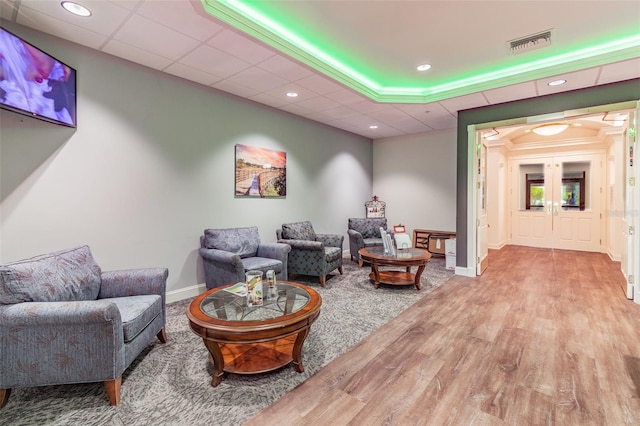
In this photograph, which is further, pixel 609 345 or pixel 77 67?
pixel 77 67

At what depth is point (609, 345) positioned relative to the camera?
262cm

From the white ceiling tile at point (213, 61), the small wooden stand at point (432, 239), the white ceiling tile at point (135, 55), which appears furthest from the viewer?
the small wooden stand at point (432, 239)

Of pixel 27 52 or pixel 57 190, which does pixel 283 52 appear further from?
pixel 57 190

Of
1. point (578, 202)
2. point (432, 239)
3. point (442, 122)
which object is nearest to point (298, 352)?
point (432, 239)

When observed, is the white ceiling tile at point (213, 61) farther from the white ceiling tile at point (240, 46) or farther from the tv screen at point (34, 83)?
the tv screen at point (34, 83)

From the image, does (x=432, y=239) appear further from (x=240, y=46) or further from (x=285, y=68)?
(x=240, y=46)

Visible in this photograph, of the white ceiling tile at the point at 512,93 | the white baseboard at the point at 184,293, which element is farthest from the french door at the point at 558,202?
the white baseboard at the point at 184,293

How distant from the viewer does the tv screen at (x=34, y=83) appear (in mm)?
2141

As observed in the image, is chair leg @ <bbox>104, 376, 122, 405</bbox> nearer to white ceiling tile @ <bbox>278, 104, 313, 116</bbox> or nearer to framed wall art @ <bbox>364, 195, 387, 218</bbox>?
white ceiling tile @ <bbox>278, 104, 313, 116</bbox>

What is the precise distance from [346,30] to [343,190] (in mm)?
3750

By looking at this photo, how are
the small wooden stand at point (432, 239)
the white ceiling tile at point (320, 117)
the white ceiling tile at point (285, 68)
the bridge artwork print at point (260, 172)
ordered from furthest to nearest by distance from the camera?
the small wooden stand at point (432, 239), the white ceiling tile at point (320, 117), the bridge artwork print at point (260, 172), the white ceiling tile at point (285, 68)

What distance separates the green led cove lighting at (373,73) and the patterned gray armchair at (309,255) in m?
2.27

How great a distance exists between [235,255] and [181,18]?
2.31 meters

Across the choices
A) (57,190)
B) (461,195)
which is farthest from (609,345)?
(57,190)
